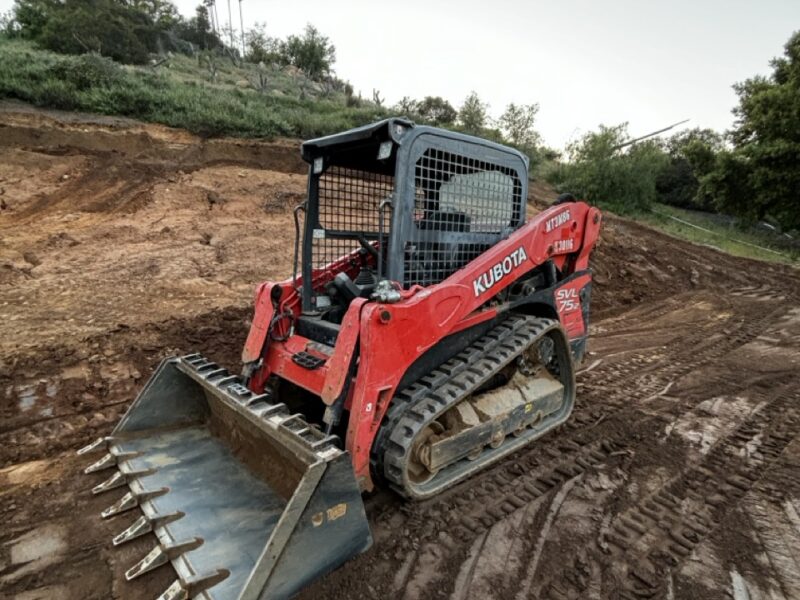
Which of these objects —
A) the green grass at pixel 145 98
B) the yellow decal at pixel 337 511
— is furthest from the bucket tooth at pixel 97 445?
the green grass at pixel 145 98

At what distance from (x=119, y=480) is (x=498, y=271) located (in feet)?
8.80

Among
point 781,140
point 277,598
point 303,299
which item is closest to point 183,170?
point 303,299

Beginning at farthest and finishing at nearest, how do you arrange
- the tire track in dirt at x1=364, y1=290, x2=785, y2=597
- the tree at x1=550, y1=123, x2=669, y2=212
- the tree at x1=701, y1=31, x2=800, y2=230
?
1. the tree at x1=550, y1=123, x2=669, y2=212
2. the tree at x1=701, y1=31, x2=800, y2=230
3. the tire track in dirt at x1=364, y1=290, x2=785, y2=597

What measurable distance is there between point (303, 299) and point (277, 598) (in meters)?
1.94

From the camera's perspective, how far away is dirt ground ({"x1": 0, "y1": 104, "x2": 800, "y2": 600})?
7.39 feet

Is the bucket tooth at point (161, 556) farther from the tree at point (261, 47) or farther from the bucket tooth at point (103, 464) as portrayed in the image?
the tree at point (261, 47)

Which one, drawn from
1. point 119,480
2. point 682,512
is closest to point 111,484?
point 119,480

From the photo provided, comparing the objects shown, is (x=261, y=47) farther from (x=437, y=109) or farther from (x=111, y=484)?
(x=111, y=484)

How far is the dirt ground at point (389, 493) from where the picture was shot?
2.25 meters

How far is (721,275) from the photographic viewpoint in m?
10.8

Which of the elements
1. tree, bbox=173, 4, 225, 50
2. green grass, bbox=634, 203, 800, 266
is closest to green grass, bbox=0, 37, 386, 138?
green grass, bbox=634, 203, 800, 266

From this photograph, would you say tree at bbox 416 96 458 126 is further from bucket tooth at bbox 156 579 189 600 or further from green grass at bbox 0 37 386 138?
bucket tooth at bbox 156 579 189 600

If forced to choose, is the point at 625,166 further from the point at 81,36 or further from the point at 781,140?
the point at 81,36

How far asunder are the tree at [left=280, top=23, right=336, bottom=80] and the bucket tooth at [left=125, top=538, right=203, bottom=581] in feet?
101
